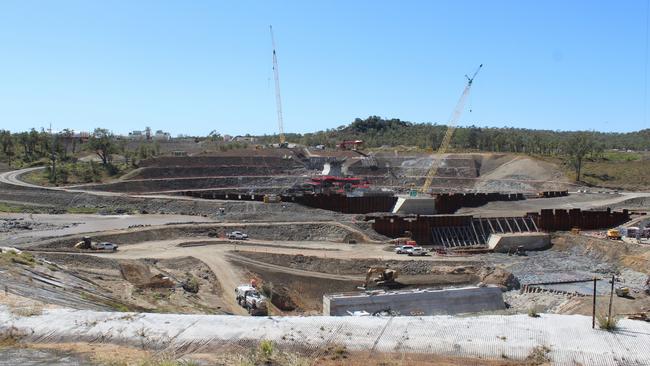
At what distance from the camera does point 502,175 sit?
10131cm

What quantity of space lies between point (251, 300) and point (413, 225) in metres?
28.8

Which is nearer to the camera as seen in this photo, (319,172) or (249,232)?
(249,232)

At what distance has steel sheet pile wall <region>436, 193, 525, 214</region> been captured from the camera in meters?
74.6

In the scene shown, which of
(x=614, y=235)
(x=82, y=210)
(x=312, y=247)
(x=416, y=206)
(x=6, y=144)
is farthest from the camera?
(x=6, y=144)

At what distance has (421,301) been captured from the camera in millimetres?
33469

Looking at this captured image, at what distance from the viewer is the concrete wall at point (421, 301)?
31.7 meters

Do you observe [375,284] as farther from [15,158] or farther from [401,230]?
[15,158]

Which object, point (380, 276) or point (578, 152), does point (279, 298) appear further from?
point (578, 152)

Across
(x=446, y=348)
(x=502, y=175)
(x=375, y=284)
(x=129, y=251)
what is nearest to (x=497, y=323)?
(x=446, y=348)

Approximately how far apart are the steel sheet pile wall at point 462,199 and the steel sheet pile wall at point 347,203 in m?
5.86

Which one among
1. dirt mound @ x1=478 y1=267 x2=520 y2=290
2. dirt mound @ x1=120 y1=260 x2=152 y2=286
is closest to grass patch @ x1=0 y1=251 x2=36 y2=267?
dirt mound @ x1=120 y1=260 x2=152 y2=286

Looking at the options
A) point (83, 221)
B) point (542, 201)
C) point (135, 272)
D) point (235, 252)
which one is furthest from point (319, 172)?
point (135, 272)

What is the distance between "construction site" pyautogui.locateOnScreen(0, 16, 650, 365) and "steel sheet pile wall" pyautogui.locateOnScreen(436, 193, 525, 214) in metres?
0.23

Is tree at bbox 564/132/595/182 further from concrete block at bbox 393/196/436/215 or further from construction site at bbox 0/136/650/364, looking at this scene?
concrete block at bbox 393/196/436/215
